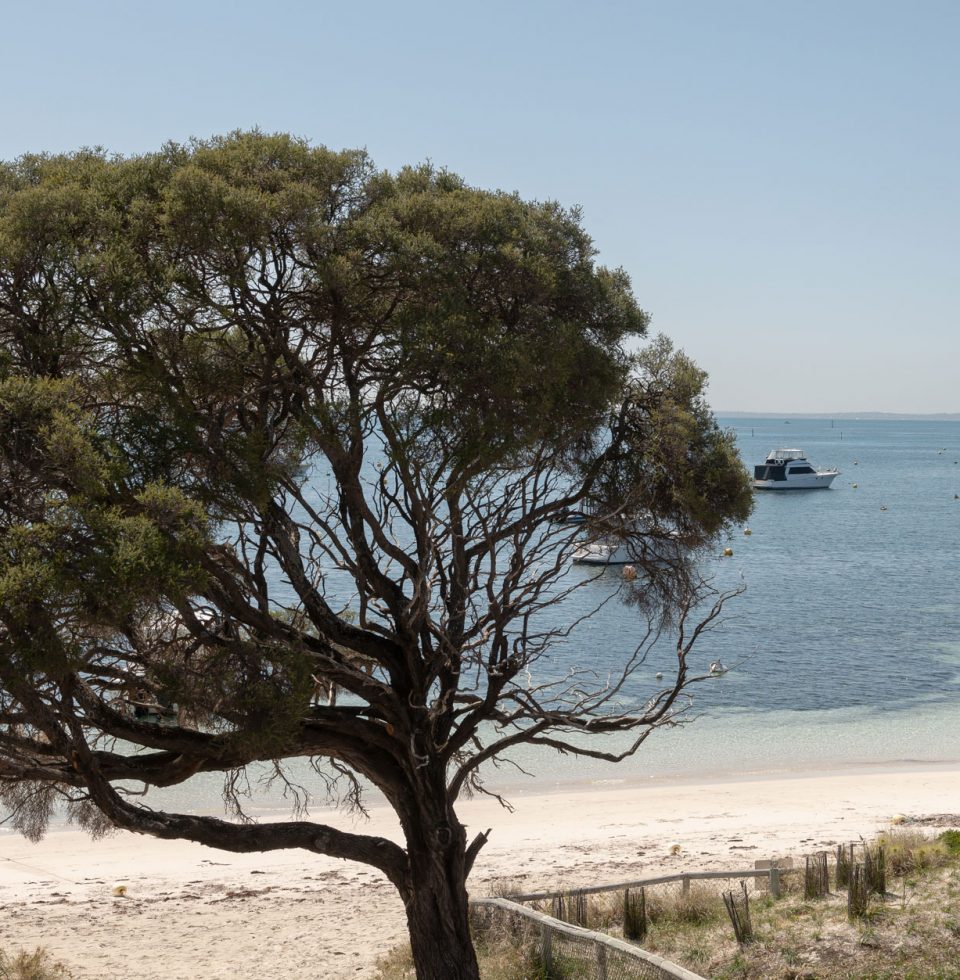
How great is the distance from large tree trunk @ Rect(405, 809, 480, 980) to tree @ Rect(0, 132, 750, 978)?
0.02m

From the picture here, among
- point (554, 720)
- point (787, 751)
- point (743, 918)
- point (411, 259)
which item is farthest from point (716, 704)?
point (411, 259)

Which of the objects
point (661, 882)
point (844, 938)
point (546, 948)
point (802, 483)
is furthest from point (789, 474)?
point (546, 948)

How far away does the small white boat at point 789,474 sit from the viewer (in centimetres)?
9906

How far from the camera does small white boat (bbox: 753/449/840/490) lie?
99.1 meters

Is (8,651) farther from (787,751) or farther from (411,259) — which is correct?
(787,751)

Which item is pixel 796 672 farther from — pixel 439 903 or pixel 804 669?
pixel 439 903

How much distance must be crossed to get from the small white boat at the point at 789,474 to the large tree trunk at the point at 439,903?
92.4 m

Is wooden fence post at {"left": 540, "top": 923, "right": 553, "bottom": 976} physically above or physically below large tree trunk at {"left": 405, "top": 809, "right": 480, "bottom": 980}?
below

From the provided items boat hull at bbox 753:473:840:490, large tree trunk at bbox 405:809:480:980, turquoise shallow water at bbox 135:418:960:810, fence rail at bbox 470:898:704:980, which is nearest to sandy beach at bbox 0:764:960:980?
turquoise shallow water at bbox 135:418:960:810

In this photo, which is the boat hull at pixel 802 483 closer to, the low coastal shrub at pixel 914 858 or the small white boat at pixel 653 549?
the low coastal shrub at pixel 914 858

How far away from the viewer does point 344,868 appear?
58.2ft

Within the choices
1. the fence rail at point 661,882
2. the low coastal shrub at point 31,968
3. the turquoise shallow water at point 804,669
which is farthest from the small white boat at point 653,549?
the low coastal shrub at point 31,968

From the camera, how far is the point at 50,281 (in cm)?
695

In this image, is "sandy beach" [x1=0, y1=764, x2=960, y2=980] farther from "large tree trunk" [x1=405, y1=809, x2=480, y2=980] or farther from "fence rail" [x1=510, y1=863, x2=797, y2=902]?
"large tree trunk" [x1=405, y1=809, x2=480, y2=980]
